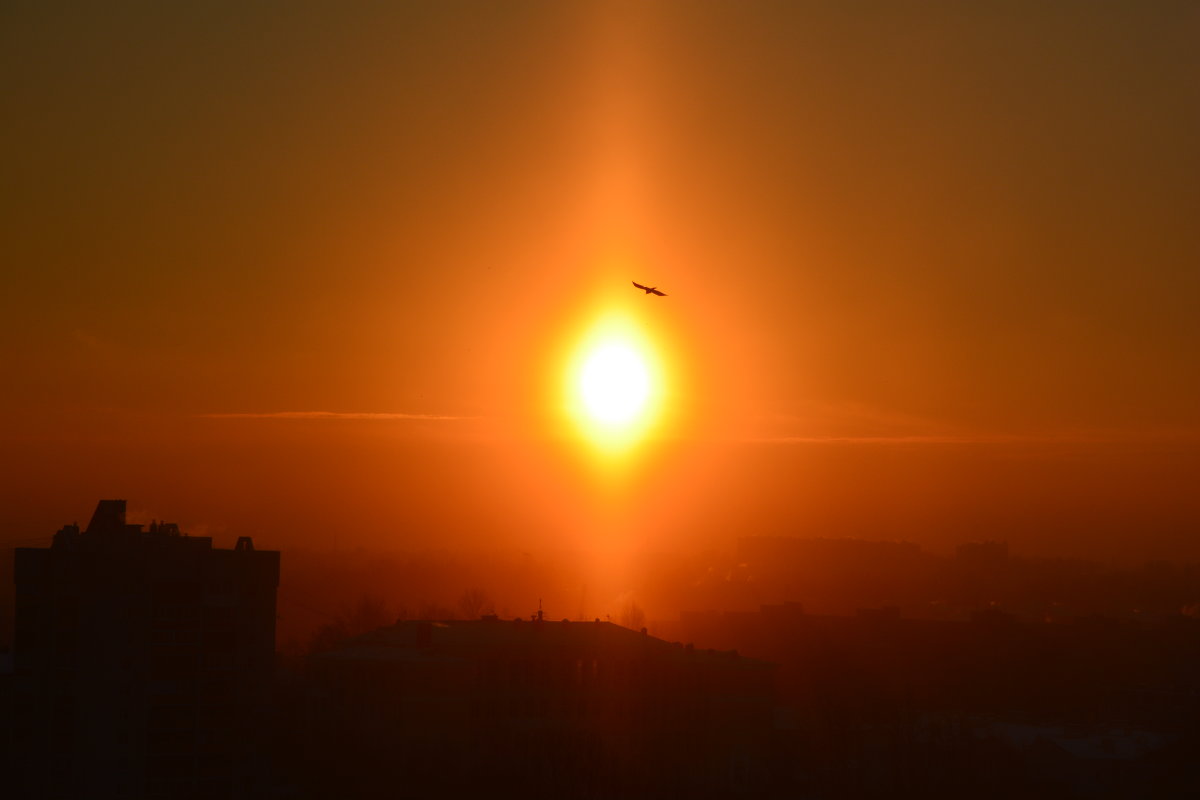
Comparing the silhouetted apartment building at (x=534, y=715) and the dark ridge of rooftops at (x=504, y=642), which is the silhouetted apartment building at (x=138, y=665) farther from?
the dark ridge of rooftops at (x=504, y=642)

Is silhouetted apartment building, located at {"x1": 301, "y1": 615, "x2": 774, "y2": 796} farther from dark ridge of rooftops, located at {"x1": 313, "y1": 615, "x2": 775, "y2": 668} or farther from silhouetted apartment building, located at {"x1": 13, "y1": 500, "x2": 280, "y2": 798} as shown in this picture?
silhouetted apartment building, located at {"x1": 13, "y1": 500, "x2": 280, "y2": 798}

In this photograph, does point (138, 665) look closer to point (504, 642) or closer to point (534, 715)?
point (504, 642)

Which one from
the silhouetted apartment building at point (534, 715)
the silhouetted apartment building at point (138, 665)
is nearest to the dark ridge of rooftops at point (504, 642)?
the silhouetted apartment building at point (534, 715)

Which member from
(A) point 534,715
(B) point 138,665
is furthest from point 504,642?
(B) point 138,665

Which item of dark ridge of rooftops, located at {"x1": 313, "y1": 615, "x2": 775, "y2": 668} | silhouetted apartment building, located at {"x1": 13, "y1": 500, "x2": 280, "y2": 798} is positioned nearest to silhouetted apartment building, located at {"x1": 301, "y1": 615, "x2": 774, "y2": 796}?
dark ridge of rooftops, located at {"x1": 313, "y1": 615, "x2": 775, "y2": 668}

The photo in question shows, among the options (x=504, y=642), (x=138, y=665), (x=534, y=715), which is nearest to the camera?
(x=138, y=665)

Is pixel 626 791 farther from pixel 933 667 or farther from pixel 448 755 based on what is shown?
pixel 933 667

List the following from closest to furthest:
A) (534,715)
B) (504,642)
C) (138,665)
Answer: (138,665) < (534,715) < (504,642)
